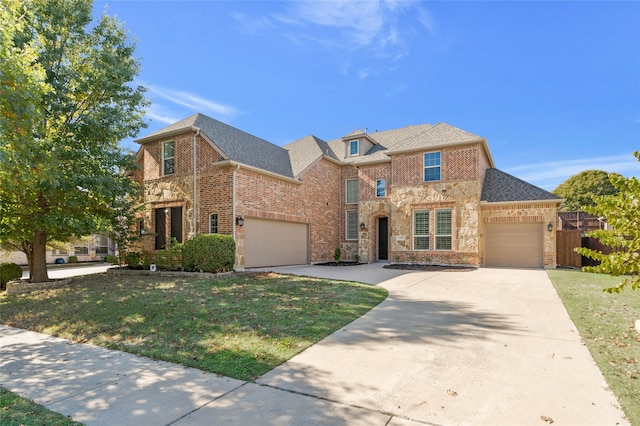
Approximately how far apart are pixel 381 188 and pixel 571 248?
9.43 meters

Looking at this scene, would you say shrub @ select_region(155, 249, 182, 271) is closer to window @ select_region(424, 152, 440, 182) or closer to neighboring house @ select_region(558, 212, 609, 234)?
window @ select_region(424, 152, 440, 182)

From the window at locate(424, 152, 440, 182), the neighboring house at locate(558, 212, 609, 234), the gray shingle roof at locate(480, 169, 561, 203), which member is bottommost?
the neighboring house at locate(558, 212, 609, 234)

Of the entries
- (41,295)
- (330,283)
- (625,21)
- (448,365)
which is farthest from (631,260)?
(41,295)

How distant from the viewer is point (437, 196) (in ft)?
52.3

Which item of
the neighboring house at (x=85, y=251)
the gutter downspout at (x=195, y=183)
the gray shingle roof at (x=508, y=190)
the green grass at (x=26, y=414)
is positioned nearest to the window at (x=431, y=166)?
the gray shingle roof at (x=508, y=190)

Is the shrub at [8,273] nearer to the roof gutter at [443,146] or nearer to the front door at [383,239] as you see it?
the front door at [383,239]

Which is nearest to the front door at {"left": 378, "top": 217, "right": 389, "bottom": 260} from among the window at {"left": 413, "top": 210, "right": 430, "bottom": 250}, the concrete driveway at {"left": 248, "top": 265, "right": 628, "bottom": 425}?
the window at {"left": 413, "top": 210, "right": 430, "bottom": 250}

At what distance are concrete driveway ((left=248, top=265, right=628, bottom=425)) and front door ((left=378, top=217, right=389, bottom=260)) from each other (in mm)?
11860

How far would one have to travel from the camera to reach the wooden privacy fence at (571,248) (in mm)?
14945

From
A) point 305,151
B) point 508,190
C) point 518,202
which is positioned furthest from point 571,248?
point 305,151

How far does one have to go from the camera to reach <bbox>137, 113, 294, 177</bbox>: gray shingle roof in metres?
13.4

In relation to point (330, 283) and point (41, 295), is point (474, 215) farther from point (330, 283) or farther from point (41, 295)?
point (41, 295)

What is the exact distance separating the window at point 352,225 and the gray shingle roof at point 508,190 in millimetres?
6898

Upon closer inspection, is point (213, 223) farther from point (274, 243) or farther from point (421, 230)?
point (421, 230)
